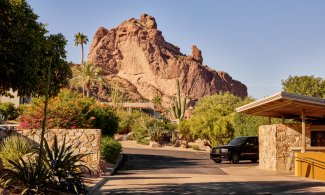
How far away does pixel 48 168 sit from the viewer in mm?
13328

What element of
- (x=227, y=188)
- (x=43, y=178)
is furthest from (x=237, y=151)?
(x=43, y=178)

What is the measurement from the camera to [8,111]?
51.5m

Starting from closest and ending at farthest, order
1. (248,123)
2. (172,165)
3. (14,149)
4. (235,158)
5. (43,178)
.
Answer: (43,178), (14,149), (172,165), (235,158), (248,123)

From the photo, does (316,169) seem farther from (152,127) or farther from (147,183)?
(152,127)

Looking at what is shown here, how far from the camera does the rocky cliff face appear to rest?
166m

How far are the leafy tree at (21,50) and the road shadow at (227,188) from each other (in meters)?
4.38

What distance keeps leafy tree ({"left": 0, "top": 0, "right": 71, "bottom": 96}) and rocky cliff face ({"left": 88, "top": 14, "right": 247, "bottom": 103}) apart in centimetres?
14471

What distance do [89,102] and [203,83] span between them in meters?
143

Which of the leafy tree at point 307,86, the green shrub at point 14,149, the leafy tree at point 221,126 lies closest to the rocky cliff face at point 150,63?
the leafy tree at point 307,86

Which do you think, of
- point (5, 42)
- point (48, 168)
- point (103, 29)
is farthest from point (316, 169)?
point (103, 29)

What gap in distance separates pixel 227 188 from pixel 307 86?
168ft

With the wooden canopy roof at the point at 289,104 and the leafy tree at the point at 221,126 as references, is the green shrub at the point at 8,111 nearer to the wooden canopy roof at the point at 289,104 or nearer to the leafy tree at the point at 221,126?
the leafy tree at the point at 221,126

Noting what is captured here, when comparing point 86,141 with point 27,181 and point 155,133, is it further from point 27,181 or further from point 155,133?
point 155,133

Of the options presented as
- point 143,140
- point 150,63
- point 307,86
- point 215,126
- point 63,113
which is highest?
point 150,63
